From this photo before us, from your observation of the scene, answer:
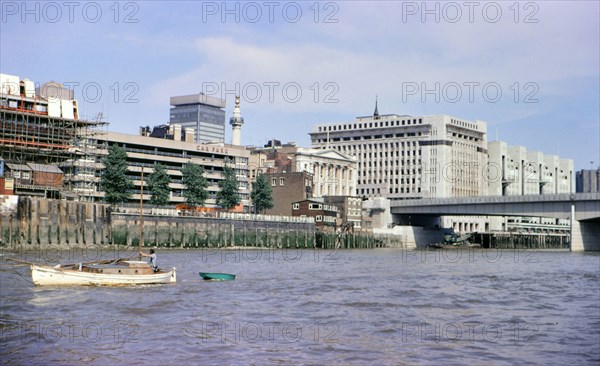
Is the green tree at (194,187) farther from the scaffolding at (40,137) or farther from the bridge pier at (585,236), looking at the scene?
the bridge pier at (585,236)

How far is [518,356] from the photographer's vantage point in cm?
3562

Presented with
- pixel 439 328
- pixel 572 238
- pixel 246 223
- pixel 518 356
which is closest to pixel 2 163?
pixel 246 223

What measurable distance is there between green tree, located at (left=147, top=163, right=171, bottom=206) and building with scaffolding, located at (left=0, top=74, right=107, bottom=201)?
1168 centimetres

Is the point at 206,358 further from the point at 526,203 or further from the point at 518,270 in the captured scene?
the point at 526,203

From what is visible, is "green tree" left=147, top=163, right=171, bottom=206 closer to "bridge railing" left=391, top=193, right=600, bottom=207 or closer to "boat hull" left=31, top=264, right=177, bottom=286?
"bridge railing" left=391, top=193, right=600, bottom=207

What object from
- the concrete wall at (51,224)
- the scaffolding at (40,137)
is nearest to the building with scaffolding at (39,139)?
the scaffolding at (40,137)

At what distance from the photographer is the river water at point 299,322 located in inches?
1335

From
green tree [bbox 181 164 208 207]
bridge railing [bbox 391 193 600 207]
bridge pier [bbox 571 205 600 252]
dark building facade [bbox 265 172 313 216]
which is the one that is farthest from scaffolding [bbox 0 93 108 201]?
bridge pier [bbox 571 205 600 252]

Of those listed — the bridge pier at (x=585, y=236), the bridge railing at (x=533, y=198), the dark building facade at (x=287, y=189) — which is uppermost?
the dark building facade at (x=287, y=189)

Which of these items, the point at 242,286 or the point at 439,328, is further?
the point at 242,286

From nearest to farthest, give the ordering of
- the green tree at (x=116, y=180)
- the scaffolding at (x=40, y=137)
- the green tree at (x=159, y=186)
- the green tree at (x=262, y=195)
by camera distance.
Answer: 1. the scaffolding at (x=40, y=137)
2. the green tree at (x=116, y=180)
3. the green tree at (x=159, y=186)
4. the green tree at (x=262, y=195)

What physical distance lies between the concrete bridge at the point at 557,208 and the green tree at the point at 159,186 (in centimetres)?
6691

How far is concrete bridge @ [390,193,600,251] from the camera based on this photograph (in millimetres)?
153125

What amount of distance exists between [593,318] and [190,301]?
26.4 meters
